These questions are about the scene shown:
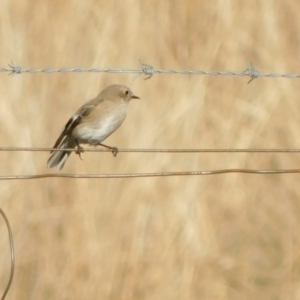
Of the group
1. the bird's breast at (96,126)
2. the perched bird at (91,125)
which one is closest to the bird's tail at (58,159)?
the perched bird at (91,125)

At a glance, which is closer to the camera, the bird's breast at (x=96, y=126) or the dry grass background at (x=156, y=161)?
the bird's breast at (x=96, y=126)

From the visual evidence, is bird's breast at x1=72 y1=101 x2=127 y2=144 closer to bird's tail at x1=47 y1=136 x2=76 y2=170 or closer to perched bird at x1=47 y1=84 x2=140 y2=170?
perched bird at x1=47 y1=84 x2=140 y2=170

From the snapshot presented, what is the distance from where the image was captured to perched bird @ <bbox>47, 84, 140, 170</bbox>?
22.4ft

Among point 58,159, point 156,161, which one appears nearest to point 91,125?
point 58,159

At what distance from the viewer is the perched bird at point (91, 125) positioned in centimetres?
682

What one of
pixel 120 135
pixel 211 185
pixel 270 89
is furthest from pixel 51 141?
pixel 270 89

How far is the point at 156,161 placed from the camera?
27.5ft

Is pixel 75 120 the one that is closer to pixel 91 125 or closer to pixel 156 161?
pixel 91 125

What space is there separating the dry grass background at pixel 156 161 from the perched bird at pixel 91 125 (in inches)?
51.4

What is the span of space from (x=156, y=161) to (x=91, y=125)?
5.32 ft

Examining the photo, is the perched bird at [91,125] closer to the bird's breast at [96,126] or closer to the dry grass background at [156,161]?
the bird's breast at [96,126]

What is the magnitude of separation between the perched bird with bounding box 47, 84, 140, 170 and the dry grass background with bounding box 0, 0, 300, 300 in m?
1.31

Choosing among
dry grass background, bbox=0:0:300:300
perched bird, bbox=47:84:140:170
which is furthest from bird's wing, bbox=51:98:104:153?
dry grass background, bbox=0:0:300:300

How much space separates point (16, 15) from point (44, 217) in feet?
5.24
